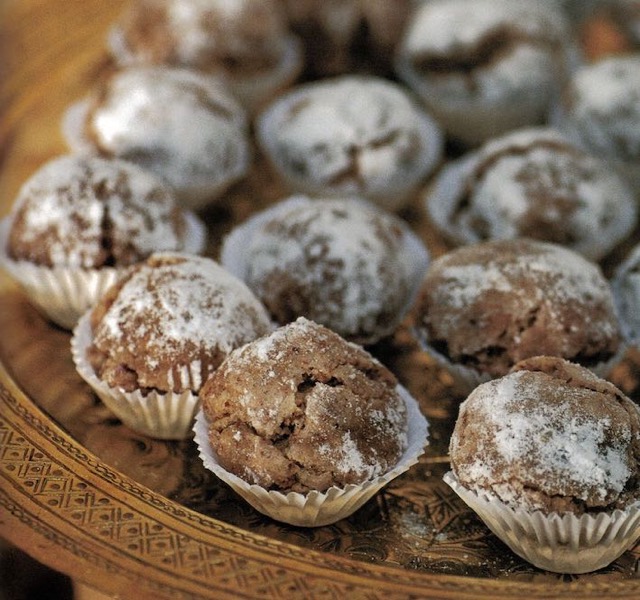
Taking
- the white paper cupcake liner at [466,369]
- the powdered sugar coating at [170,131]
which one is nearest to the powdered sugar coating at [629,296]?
the white paper cupcake liner at [466,369]

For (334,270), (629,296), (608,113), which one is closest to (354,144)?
(334,270)

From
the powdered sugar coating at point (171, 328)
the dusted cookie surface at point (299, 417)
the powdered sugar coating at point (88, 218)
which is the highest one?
the powdered sugar coating at point (88, 218)

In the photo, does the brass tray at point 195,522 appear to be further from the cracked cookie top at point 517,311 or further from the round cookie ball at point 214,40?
the round cookie ball at point 214,40

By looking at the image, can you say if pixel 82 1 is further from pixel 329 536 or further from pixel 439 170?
pixel 329 536

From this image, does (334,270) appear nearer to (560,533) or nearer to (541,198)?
(541,198)

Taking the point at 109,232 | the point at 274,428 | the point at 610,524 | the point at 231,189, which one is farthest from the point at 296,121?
the point at 610,524

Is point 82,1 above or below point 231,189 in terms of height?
above

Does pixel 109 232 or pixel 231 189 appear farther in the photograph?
pixel 231 189
